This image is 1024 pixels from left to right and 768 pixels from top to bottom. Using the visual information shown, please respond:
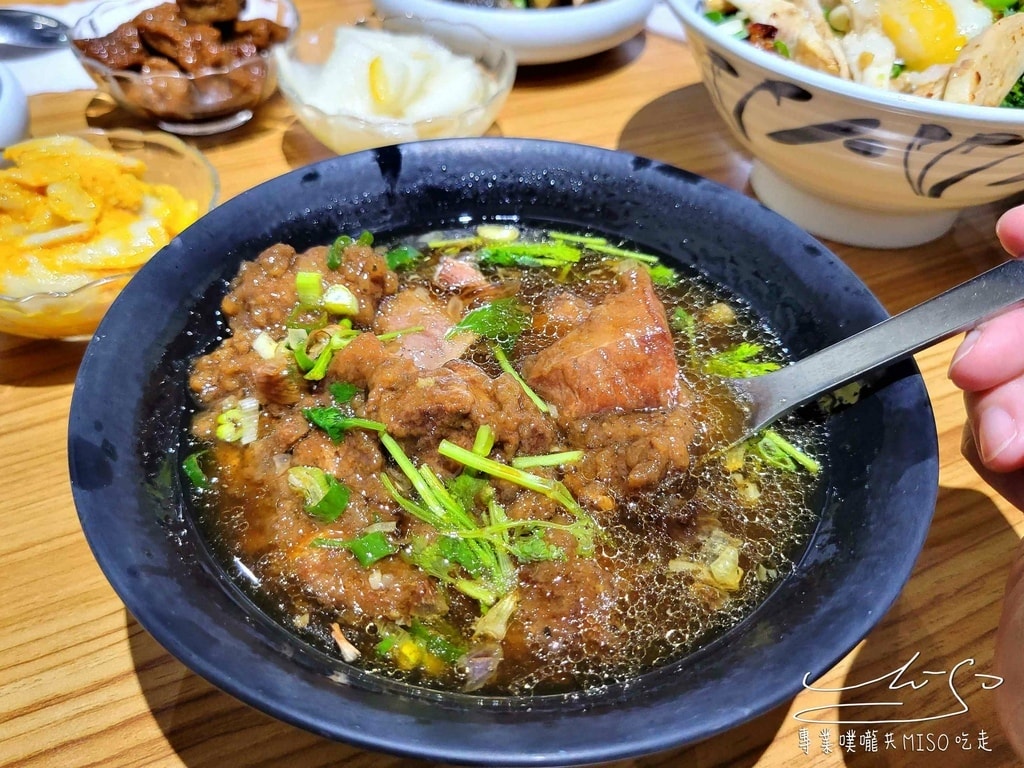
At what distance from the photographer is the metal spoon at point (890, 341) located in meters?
1.33

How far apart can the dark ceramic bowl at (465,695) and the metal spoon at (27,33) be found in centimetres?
185

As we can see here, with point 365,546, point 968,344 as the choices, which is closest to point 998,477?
point 968,344

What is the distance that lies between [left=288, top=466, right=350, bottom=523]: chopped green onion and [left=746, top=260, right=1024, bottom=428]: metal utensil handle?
36.2 inches

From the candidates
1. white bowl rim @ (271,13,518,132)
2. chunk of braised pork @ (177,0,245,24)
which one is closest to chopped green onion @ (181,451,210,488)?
white bowl rim @ (271,13,518,132)

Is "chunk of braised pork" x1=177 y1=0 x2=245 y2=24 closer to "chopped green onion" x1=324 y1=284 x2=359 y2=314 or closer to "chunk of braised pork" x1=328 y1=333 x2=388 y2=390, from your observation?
"chopped green onion" x1=324 y1=284 x2=359 y2=314

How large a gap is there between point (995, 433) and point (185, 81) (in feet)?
8.56

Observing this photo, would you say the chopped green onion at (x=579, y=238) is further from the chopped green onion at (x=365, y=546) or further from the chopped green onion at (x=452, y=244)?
the chopped green onion at (x=365, y=546)

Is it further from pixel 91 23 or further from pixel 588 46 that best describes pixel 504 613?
pixel 91 23

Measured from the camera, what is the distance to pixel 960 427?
184 centimetres

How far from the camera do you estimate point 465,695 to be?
1.12m

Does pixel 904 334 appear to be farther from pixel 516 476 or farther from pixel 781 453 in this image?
pixel 516 476

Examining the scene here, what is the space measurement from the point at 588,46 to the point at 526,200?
4.38ft

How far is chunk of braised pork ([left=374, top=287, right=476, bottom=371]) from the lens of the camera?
161cm

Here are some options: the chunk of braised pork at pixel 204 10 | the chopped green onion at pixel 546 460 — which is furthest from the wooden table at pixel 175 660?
the chunk of braised pork at pixel 204 10
